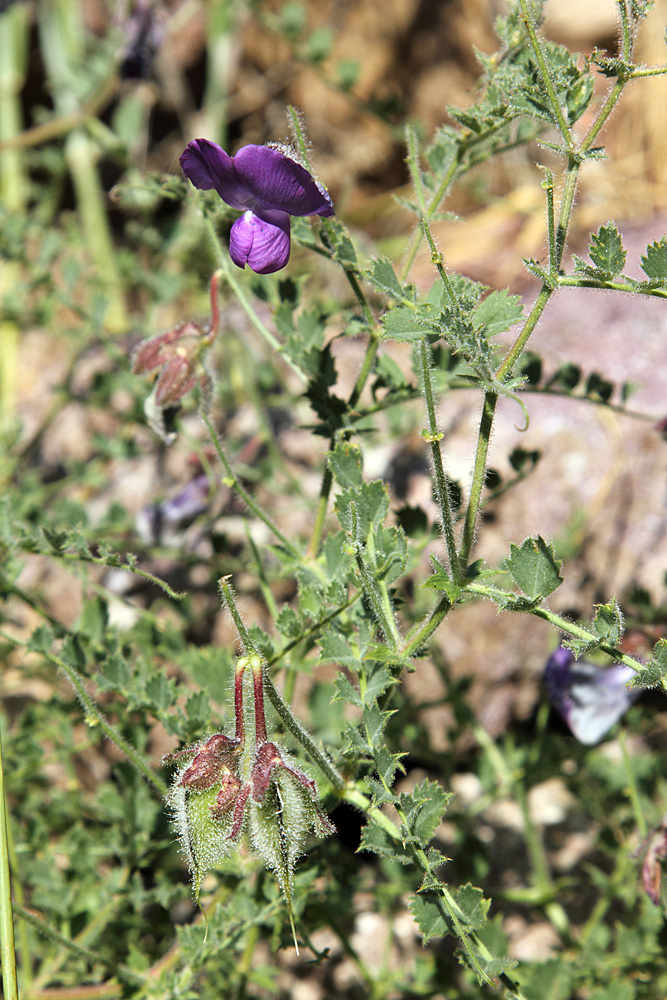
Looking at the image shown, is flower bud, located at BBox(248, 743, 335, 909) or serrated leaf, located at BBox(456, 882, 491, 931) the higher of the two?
flower bud, located at BBox(248, 743, 335, 909)

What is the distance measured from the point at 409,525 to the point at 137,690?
489 mm

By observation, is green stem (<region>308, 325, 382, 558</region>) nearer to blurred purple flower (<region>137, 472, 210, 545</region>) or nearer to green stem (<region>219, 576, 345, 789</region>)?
green stem (<region>219, 576, 345, 789</region>)

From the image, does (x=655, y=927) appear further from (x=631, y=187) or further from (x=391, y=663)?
(x=631, y=187)

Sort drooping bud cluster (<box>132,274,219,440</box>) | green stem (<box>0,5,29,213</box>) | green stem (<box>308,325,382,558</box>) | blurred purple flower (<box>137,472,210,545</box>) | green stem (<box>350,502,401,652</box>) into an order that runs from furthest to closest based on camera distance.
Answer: green stem (<box>0,5,29,213</box>) < blurred purple flower (<box>137,472,210,545</box>) < drooping bud cluster (<box>132,274,219,440</box>) < green stem (<box>308,325,382,558</box>) < green stem (<box>350,502,401,652</box>)

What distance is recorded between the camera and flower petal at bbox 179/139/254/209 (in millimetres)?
969

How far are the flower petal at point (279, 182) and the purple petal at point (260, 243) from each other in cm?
2

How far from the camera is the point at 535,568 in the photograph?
3.26 ft

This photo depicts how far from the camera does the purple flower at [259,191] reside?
970 millimetres

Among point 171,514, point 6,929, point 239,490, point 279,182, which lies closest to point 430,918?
point 6,929

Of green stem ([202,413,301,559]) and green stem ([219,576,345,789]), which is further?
green stem ([202,413,301,559])

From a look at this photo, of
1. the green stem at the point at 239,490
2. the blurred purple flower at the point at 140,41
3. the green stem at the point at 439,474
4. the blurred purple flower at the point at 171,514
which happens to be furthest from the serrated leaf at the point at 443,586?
the blurred purple flower at the point at 140,41

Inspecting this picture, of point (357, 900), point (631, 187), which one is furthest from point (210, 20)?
point (357, 900)

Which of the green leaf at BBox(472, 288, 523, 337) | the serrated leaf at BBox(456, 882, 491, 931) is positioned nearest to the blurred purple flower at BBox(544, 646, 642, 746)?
the serrated leaf at BBox(456, 882, 491, 931)

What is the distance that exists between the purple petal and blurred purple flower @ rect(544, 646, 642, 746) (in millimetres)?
834
